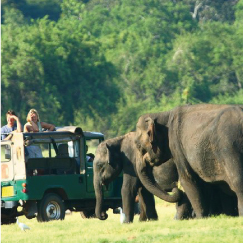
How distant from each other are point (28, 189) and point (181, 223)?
5381mm

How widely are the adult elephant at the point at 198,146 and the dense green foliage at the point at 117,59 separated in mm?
47266

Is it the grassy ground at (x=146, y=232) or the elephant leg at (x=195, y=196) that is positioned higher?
the elephant leg at (x=195, y=196)

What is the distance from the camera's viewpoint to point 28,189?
2123 centimetres

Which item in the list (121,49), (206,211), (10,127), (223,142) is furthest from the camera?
(121,49)

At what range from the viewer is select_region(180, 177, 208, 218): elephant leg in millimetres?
17672

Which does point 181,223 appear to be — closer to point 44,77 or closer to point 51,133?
point 51,133

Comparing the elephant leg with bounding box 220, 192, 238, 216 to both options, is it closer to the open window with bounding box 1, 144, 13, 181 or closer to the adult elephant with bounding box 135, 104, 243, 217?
the adult elephant with bounding box 135, 104, 243, 217

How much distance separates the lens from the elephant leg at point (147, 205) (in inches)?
789

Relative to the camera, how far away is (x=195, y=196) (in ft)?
58.1

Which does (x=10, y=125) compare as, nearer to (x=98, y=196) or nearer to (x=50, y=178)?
(x=50, y=178)

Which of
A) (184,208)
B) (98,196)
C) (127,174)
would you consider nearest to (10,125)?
(98,196)

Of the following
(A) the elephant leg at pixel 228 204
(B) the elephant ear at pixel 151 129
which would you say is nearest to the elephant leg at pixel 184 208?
(A) the elephant leg at pixel 228 204

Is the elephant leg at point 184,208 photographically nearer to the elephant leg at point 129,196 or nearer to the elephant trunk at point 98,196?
the elephant leg at point 129,196

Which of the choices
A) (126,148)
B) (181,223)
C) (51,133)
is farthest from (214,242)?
(51,133)
